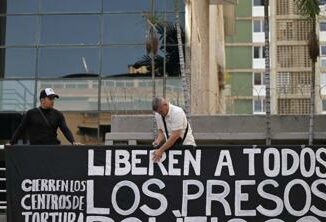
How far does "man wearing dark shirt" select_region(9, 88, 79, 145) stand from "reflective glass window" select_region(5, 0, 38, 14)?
12.7 meters

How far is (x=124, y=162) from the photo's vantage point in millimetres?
7727

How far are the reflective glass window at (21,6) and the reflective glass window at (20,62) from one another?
123 cm

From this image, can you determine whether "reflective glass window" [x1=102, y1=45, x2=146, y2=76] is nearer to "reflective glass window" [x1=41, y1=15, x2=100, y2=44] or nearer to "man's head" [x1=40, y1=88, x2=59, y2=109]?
"reflective glass window" [x1=41, y1=15, x2=100, y2=44]

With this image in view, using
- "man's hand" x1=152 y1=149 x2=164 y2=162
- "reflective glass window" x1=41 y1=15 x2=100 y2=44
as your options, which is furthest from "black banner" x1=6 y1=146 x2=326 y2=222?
"reflective glass window" x1=41 y1=15 x2=100 y2=44

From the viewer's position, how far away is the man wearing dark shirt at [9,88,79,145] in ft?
27.9

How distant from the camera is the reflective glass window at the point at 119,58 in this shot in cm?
2002

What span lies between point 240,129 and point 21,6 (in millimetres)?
9380

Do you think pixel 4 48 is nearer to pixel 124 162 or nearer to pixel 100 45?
pixel 100 45

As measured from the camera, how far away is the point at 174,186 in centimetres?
766

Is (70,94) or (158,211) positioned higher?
(70,94)

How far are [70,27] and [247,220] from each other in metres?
14.0

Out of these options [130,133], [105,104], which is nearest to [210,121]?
[130,133]

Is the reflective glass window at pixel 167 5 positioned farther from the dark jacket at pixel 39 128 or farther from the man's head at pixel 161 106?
the man's head at pixel 161 106

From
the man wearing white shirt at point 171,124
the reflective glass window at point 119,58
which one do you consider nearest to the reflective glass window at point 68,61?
the reflective glass window at point 119,58
